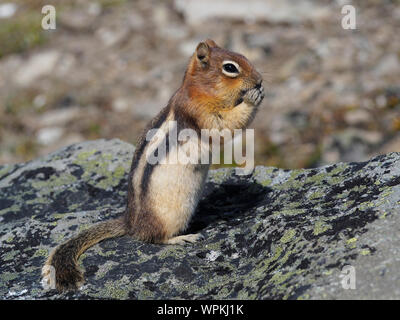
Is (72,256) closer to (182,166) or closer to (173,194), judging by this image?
(173,194)

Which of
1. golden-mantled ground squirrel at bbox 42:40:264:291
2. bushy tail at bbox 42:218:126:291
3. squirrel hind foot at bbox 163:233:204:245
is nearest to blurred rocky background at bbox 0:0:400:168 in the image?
golden-mantled ground squirrel at bbox 42:40:264:291

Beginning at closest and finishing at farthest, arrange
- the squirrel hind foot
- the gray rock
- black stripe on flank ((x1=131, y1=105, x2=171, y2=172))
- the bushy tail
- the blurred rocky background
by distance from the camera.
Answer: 1. the gray rock
2. the bushy tail
3. the squirrel hind foot
4. black stripe on flank ((x1=131, y1=105, x2=171, y2=172))
5. the blurred rocky background

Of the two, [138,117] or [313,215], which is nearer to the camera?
[313,215]

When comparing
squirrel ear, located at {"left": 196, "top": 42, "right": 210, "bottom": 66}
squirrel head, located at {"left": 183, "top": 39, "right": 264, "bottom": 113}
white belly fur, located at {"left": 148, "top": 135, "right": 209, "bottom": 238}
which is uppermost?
squirrel ear, located at {"left": 196, "top": 42, "right": 210, "bottom": 66}

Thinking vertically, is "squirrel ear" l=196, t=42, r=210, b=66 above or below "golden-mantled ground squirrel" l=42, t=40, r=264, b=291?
above

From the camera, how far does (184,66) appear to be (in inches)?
502

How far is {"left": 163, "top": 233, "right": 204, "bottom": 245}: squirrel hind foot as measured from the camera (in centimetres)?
446

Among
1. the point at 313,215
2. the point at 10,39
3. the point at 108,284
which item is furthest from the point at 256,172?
the point at 10,39

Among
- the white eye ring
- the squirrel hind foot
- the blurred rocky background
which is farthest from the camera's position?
the blurred rocky background

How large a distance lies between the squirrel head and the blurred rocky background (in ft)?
15.1

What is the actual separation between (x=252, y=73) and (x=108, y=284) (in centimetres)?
233

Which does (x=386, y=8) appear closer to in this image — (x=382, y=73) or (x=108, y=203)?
(x=382, y=73)

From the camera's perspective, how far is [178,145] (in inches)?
185

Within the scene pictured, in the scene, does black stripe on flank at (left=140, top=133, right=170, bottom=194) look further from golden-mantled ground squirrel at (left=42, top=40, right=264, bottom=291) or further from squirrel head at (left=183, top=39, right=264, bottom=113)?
squirrel head at (left=183, top=39, right=264, bottom=113)
